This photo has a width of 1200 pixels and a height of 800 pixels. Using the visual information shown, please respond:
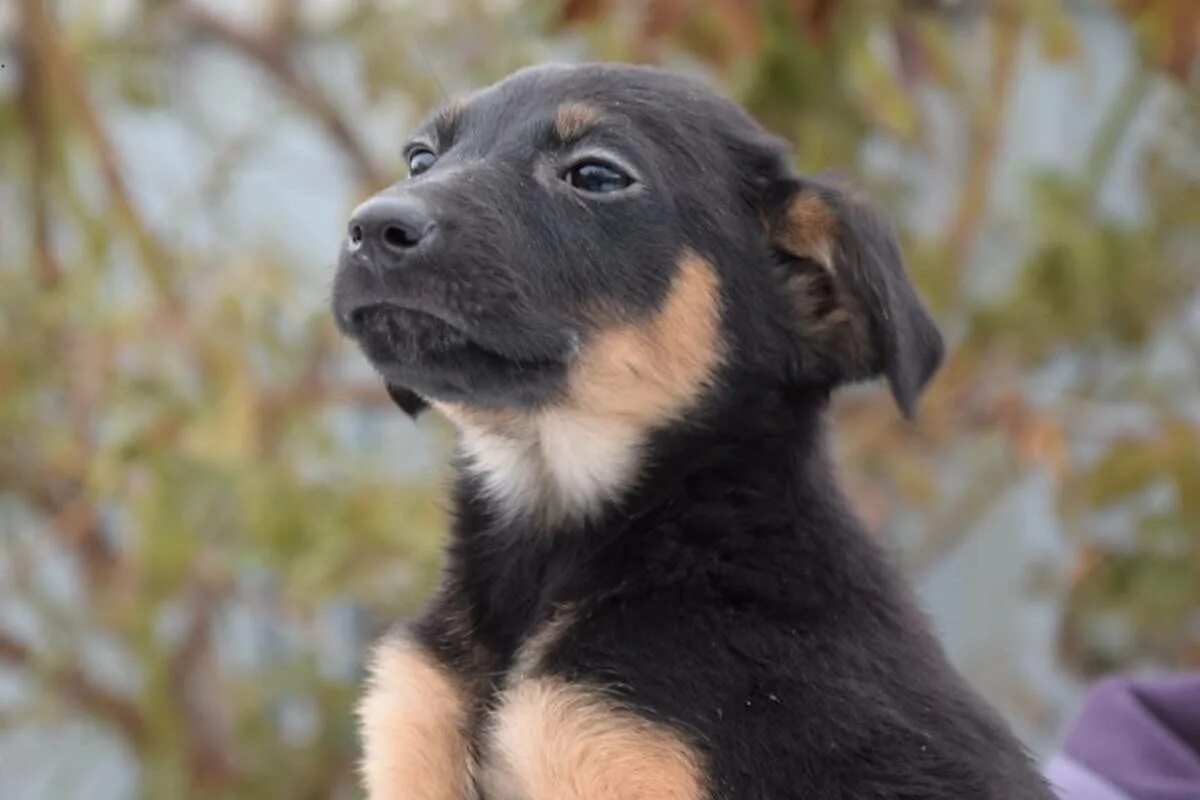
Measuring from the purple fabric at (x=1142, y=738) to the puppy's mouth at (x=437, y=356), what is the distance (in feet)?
3.80

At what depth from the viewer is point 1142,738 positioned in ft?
9.62

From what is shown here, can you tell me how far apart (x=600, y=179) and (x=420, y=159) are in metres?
0.34

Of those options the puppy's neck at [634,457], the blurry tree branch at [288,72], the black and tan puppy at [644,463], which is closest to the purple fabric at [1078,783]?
the black and tan puppy at [644,463]

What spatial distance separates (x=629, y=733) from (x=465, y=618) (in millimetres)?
420

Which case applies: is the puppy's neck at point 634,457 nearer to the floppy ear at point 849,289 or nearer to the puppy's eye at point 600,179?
the floppy ear at point 849,289

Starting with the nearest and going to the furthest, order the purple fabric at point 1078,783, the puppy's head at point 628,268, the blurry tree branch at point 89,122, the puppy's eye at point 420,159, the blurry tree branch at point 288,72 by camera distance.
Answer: the puppy's head at point 628,268 → the puppy's eye at point 420,159 → the purple fabric at point 1078,783 → the blurry tree branch at point 89,122 → the blurry tree branch at point 288,72

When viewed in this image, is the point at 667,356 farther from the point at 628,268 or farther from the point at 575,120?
the point at 575,120

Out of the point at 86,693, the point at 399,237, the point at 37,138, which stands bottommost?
the point at 86,693

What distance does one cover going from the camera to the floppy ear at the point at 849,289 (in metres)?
2.28

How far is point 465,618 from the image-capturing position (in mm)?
2404

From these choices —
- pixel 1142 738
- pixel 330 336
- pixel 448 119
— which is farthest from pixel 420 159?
pixel 330 336

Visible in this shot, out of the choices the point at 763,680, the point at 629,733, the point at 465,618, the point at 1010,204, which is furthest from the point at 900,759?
the point at 1010,204

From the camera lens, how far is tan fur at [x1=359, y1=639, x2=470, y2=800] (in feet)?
7.31

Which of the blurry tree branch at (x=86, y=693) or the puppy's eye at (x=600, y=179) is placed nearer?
the puppy's eye at (x=600, y=179)
